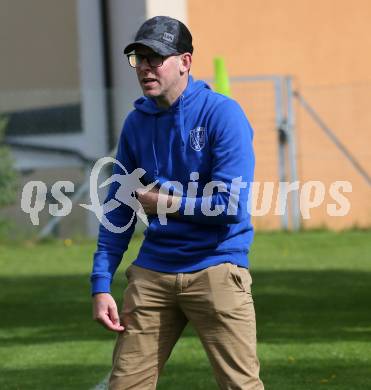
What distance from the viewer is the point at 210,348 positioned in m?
5.27

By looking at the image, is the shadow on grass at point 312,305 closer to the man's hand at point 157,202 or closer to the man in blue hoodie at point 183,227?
the man in blue hoodie at point 183,227

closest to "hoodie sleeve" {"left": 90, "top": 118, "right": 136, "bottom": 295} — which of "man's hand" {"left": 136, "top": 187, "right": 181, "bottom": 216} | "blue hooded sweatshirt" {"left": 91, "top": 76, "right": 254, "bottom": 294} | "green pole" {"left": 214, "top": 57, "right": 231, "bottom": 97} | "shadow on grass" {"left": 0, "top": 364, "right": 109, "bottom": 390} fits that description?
"blue hooded sweatshirt" {"left": 91, "top": 76, "right": 254, "bottom": 294}

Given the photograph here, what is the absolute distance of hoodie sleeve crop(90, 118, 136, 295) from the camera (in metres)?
5.46

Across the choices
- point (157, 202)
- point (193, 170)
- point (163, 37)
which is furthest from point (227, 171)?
point (163, 37)

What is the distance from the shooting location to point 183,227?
5.29 m

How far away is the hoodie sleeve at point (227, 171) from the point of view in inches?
202

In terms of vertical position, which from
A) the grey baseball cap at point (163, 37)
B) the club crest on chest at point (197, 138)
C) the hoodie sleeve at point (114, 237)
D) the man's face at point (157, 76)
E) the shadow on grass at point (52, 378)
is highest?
the grey baseball cap at point (163, 37)

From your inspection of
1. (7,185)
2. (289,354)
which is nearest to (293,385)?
(289,354)

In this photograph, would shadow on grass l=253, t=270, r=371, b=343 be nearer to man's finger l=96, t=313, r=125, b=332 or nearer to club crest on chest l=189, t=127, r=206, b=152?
man's finger l=96, t=313, r=125, b=332

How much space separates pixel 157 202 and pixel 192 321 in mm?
515

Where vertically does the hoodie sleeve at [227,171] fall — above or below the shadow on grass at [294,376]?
above

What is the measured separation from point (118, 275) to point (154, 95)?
10.2 meters

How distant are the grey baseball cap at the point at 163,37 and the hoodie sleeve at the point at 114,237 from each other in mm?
399

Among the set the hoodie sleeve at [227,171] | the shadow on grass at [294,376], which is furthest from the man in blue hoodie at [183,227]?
the shadow on grass at [294,376]
